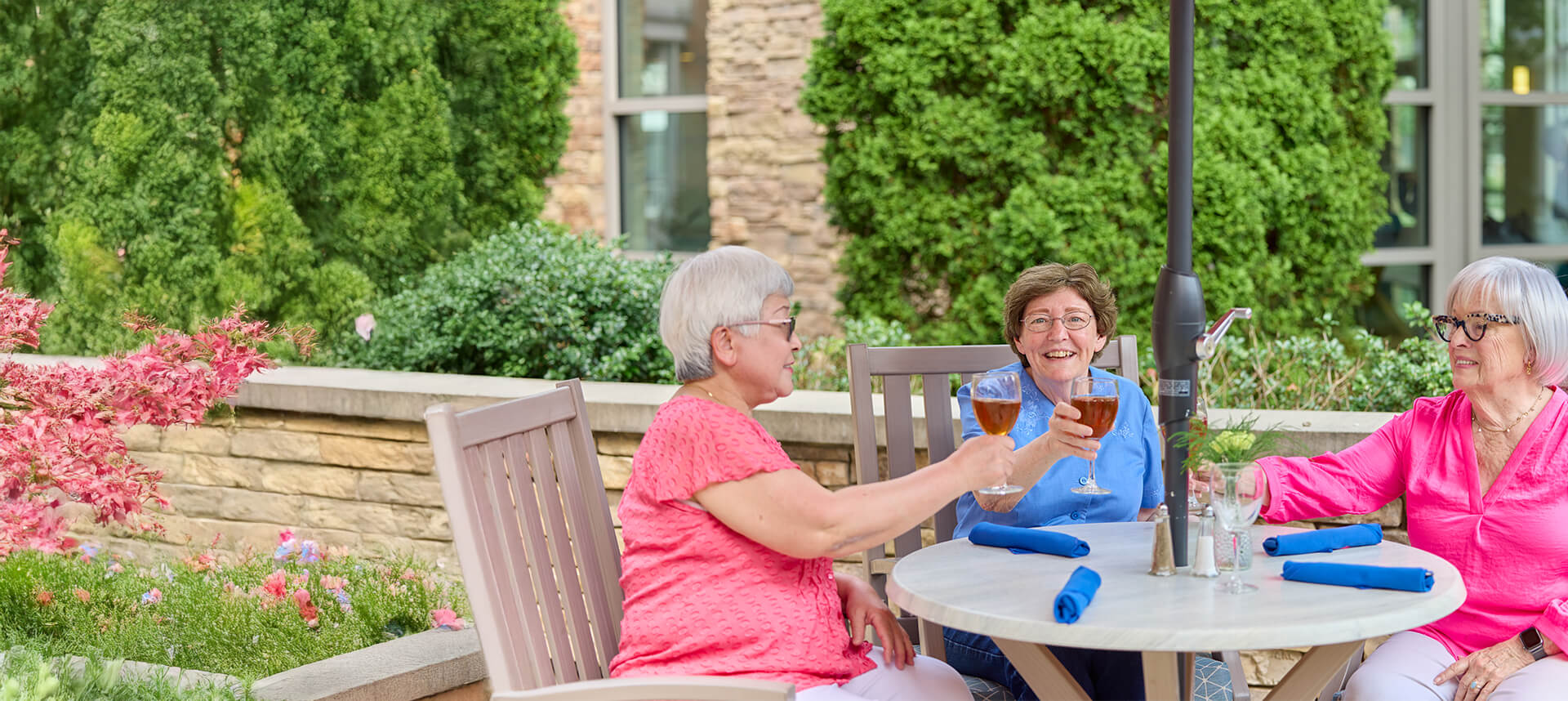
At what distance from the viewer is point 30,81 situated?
573 cm

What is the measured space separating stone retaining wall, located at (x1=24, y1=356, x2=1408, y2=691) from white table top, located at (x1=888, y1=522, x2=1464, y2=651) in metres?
1.48

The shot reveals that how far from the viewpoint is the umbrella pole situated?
201cm

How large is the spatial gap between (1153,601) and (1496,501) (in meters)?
0.87

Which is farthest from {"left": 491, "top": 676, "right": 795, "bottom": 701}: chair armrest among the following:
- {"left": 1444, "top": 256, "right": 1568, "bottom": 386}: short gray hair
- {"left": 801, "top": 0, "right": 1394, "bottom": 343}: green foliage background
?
{"left": 801, "top": 0, "right": 1394, "bottom": 343}: green foliage background

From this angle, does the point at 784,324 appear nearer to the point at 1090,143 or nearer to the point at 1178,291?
the point at 1178,291

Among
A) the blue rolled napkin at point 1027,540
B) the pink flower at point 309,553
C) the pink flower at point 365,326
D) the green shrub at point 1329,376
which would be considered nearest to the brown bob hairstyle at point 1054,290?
the blue rolled napkin at point 1027,540

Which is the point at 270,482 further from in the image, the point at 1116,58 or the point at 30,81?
the point at 1116,58

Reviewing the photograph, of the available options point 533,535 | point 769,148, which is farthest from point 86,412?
point 769,148

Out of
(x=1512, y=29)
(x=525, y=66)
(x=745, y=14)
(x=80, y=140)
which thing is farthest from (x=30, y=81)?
(x=1512, y=29)

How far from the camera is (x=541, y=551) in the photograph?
2289mm

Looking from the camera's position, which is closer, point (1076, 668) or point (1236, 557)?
point (1236, 557)

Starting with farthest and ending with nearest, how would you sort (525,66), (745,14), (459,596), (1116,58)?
1. (745,14)
2. (525,66)
3. (1116,58)
4. (459,596)

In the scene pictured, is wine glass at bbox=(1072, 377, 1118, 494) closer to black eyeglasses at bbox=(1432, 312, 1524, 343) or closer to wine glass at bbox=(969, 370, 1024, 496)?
wine glass at bbox=(969, 370, 1024, 496)

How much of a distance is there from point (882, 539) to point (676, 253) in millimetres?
6378
